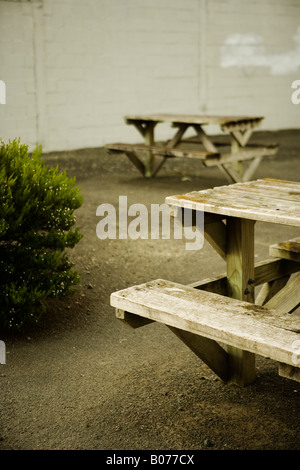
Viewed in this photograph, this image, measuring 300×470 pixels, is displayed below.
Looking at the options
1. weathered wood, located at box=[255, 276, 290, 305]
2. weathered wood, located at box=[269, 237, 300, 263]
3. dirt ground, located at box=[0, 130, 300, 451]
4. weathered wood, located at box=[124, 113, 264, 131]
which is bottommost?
dirt ground, located at box=[0, 130, 300, 451]

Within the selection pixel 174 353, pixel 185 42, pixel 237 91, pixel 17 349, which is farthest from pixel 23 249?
pixel 237 91

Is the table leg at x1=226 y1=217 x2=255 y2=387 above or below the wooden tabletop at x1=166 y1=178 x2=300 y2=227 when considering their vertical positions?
below

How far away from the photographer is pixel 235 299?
280 centimetres

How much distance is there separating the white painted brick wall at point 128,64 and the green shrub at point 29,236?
7124 millimetres

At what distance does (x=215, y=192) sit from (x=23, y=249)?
128cm

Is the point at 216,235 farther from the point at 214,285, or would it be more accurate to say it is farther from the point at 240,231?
the point at 214,285

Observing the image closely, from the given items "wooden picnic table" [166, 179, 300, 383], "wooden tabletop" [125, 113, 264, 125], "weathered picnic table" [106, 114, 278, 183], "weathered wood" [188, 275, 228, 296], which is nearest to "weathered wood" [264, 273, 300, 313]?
"wooden picnic table" [166, 179, 300, 383]

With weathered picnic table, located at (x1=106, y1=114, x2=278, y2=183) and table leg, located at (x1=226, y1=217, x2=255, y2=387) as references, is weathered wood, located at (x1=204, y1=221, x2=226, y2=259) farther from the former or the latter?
weathered picnic table, located at (x1=106, y1=114, x2=278, y2=183)

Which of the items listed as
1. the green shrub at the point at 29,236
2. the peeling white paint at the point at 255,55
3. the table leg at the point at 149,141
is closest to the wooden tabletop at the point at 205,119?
the table leg at the point at 149,141

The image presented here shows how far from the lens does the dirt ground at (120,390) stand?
2684 mm

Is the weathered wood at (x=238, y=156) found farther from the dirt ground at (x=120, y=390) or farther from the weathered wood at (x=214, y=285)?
the weathered wood at (x=214, y=285)

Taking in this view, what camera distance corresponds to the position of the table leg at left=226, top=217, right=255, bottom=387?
9.98ft

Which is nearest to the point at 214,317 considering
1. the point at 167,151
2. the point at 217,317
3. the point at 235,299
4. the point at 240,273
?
the point at 217,317

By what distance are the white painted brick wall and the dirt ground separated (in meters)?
6.64
